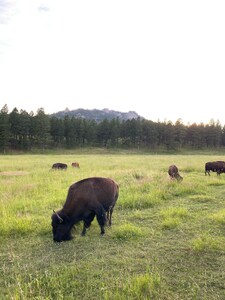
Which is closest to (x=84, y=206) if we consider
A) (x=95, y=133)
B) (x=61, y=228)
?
(x=61, y=228)

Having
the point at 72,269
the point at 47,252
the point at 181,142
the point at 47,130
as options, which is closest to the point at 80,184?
the point at 47,252

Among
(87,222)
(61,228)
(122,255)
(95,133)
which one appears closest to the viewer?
(122,255)

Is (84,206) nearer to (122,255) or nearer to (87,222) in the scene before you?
(87,222)

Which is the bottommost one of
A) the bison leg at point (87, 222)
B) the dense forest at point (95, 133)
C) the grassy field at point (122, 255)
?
the grassy field at point (122, 255)

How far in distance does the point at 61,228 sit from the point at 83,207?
2.68 ft

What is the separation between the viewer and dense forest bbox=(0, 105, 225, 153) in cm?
7331

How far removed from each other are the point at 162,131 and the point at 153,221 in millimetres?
85845

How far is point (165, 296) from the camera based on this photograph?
497cm

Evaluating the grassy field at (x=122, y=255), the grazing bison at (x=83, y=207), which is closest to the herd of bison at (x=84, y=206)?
the grazing bison at (x=83, y=207)

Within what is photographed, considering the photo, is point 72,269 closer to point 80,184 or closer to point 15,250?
point 15,250

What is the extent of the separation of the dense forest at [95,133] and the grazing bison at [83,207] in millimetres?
62904

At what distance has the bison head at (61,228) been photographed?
25.3ft

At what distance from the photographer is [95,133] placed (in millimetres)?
88062

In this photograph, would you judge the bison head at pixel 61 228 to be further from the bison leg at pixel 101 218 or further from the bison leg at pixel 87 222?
the bison leg at pixel 101 218
